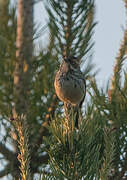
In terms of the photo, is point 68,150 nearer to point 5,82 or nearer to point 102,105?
point 102,105

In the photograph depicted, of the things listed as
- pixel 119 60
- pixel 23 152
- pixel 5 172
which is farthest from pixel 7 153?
pixel 119 60

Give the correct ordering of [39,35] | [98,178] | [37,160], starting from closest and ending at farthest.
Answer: [98,178] → [37,160] → [39,35]

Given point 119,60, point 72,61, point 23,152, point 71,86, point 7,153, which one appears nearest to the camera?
point 23,152

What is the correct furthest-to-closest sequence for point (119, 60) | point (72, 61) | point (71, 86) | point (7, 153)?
1. point (71, 86)
2. point (72, 61)
3. point (119, 60)
4. point (7, 153)

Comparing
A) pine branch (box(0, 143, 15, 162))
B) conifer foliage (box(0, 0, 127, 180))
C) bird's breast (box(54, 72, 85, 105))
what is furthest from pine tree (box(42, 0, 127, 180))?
bird's breast (box(54, 72, 85, 105))

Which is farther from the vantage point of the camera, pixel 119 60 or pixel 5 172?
pixel 119 60

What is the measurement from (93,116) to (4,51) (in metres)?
0.73

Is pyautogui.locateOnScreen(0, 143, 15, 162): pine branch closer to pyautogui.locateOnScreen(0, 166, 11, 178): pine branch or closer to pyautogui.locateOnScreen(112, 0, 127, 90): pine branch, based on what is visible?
pyautogui.locateOnScreen(0, 166, 11, 178): pine branch

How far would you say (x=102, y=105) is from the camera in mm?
2014


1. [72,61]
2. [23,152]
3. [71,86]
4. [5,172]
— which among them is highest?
[71,86]


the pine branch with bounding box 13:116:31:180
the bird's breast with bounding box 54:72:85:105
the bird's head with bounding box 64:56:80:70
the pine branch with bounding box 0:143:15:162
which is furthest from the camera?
the bird's breast with bounding box 54:72:85:105

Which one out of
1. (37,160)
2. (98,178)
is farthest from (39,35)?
(98,178)

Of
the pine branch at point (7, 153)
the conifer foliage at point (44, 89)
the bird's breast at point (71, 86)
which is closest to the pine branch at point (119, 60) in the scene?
the conifer foliage at point (44, 89)

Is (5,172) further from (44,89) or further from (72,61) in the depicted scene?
(72,61)
